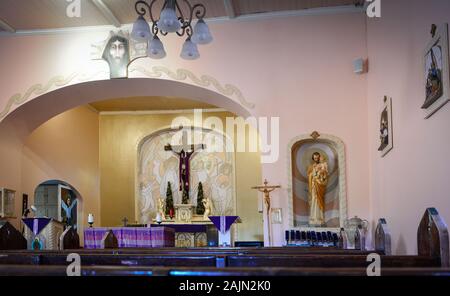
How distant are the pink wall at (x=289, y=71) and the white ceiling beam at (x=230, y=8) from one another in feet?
0.60

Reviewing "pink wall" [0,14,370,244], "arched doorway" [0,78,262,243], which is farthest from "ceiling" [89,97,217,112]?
"pink wall" [0,14,370,244]

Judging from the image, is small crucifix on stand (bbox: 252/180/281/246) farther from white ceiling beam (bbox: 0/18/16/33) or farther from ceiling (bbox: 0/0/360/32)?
white ceiling beam (bbox: 0/18/16/33)

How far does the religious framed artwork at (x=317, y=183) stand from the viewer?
7383mm

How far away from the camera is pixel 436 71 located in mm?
4164

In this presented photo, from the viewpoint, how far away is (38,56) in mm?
8266

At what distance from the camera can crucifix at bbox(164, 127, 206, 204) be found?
12617 mm

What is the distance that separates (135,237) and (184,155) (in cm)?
464

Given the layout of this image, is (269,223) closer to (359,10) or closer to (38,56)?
(359,10)

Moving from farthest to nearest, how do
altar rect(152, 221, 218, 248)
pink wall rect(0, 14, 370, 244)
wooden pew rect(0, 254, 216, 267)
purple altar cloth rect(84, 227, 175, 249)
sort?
altar rect(152, 221, 218, 248), purple altar cloth rect(84, 227, 175, 249), pink wall rect(0, 14, 370, 244), wooden pew rect(0, 254, 216, 267)

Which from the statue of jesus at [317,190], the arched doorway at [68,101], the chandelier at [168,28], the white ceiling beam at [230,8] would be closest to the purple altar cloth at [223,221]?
the statue of jesus at [317,190]

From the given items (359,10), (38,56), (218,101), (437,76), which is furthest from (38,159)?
(437,76)

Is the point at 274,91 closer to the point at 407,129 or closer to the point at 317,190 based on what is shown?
the point at 317,190

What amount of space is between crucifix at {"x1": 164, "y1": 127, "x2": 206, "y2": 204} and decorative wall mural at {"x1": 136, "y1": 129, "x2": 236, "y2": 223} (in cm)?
12

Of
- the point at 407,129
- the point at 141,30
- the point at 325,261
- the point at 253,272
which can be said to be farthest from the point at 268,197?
the point at 253,272
